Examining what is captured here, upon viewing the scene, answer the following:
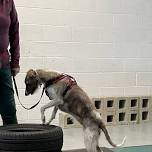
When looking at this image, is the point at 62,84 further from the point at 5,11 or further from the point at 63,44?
the point at 63,44

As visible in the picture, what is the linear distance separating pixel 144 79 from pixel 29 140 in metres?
3.08

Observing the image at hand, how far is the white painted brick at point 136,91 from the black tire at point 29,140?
2606mm

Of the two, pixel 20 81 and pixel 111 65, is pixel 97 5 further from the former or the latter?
pixel 20 81

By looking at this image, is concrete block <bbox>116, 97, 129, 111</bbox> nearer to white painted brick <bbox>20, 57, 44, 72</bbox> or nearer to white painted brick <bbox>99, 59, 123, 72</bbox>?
white painted brick <bbox>99, 59, 123, 72</bbox>

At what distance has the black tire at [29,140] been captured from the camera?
2912mm

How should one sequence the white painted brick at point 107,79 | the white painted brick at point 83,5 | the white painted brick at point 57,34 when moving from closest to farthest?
the white painted brick at point 57,34, the white painted brick at point 83,5, the white painted brick at point 107,79

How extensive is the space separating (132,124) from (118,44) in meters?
1.16

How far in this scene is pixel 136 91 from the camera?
5.61 m

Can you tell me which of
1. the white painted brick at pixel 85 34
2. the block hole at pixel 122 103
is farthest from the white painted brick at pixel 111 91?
the white painted brick at pixel 85 34

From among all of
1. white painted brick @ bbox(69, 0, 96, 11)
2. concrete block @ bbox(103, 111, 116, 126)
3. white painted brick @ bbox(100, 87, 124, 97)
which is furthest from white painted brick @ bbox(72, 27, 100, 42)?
concrete block @ bbox(103, 111, 116, 126)

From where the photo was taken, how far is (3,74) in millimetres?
3123

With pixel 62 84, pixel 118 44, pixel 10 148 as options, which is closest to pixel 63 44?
pixel 118 44

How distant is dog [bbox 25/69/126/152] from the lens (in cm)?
307

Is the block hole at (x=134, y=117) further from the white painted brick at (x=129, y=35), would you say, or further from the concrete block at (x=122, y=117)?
the white painted brick at (x=129, y=35)
